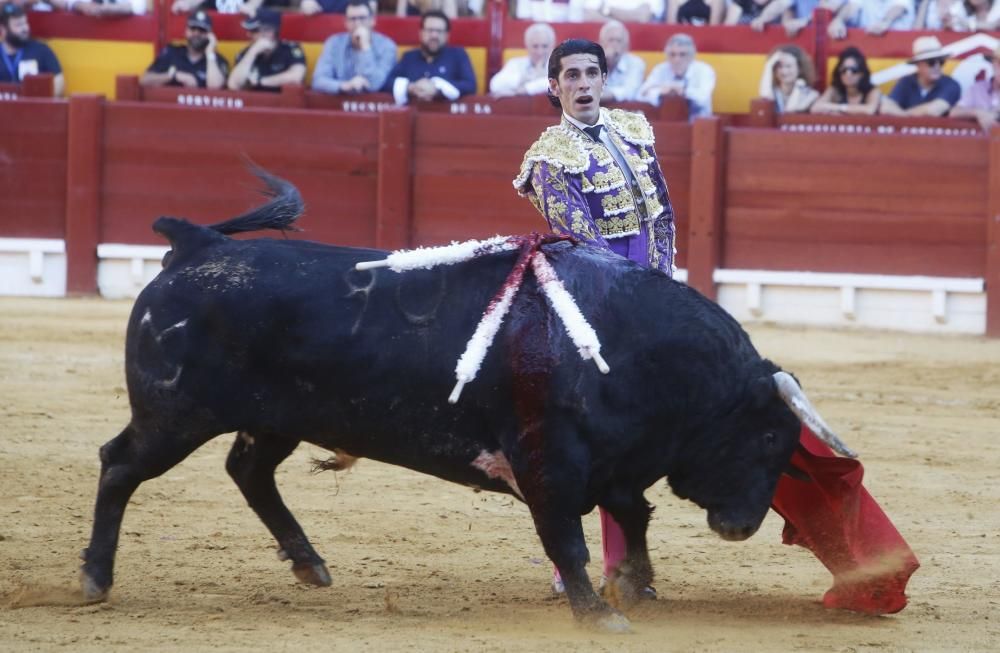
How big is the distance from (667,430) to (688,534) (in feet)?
3.77

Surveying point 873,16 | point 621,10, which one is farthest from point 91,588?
point 873,16

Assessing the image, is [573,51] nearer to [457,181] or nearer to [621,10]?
[457,181]

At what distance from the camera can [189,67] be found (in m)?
9.78

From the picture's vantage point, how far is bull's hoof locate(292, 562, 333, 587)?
3887 mm

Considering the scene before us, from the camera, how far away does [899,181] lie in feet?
29.2

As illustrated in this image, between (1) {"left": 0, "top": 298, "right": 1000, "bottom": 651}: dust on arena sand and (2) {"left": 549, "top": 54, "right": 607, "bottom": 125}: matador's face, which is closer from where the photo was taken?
(1) {"left": 0, "top": 298, "right": 1000, "bottom": 651}: dust on arena sand

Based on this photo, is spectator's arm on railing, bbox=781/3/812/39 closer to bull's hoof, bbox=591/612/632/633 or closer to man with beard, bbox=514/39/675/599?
man with beard, bbox=514/39/675/599

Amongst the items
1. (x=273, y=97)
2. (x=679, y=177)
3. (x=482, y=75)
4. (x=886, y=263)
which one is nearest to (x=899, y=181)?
(x=886, y=263)

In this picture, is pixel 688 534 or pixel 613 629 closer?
pixel 613 629

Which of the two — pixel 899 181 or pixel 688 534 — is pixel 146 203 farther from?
pixel 688 534

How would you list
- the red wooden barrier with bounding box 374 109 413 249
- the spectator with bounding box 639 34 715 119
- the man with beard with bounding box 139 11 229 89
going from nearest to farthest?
the spectator with bounding box 639 34 715 119
the red wooden barrier with bounding box 374 109 413 249
the man with beard with bounding box 139 11 229 89

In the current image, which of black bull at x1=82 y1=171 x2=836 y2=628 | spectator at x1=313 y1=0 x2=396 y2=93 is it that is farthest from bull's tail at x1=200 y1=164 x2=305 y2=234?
spectator at x1=313 y1=0 x2=396 y2=93

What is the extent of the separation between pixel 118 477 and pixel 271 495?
400 millimetres

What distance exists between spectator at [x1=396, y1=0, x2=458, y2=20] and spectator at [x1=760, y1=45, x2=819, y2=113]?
199cm
